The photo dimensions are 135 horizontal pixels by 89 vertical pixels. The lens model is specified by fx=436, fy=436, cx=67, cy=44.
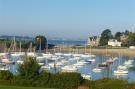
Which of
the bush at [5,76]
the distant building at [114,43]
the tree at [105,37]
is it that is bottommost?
the bush at [5,76]

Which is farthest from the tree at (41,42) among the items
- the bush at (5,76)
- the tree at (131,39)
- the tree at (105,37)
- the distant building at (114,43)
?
the bush at (5,76)

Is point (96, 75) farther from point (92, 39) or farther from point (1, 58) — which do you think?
point (92, 39)

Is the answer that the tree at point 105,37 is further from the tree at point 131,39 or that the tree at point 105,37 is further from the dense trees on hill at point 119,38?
the tree at point 131,39

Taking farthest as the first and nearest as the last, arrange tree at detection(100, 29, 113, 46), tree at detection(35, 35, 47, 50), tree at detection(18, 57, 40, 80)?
tree at detection(100, 29, 113, 46) → tree at detection(35, 35, 47, 50) → tree at detection(18, 57, 40, 80)

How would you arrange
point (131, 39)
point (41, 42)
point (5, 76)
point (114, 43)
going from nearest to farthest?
point (5, 76), point (41, 42), point (131, 39), point (114, 43)

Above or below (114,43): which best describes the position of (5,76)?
below

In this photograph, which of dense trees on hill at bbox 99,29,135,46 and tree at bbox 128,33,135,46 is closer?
tree at bbox 128,33,135,46

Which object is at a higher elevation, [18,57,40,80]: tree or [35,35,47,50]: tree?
[35,35,47,50]: tree

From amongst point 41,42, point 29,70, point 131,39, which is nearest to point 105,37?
point 131,39

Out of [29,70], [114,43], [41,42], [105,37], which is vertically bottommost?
[29,70]

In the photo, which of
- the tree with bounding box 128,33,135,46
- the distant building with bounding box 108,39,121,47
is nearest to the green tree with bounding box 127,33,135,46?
the tree with bounding box 128,33,135,46

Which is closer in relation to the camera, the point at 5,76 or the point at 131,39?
the point at 5,76

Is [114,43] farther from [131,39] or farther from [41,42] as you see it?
[41,42]

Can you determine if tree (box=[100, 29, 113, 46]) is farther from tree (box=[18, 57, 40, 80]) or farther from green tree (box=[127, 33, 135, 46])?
tree (box=[18, 57, 40, 80])
